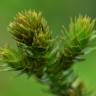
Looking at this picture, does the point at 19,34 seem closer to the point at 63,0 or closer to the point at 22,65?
the point at 22,65

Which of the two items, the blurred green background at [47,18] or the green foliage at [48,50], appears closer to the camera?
the green foliage at [48,50]

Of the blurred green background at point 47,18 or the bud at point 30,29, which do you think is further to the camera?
the blurred green background at point 47,18

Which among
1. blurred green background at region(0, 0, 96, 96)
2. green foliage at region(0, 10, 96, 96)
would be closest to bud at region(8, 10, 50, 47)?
green foliage at region(0, 10, 96, 96)

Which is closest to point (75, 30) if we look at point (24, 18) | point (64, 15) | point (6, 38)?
point (24, 18)

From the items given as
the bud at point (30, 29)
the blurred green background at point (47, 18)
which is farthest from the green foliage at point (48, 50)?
the blurred green background at point (47, 18)

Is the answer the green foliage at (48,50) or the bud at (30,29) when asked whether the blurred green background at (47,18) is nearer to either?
the green foliage at (48,50)
